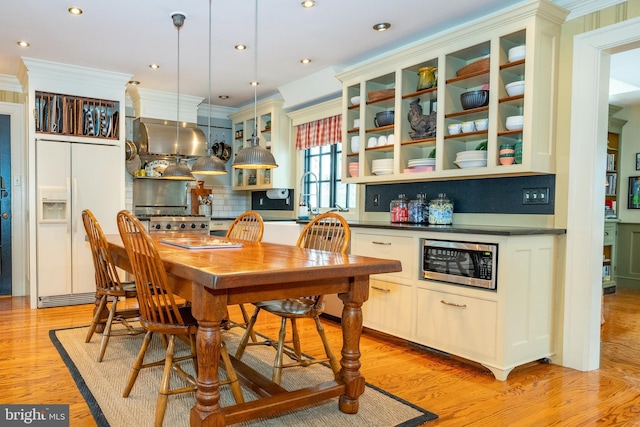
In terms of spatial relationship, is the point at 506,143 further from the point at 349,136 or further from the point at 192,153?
the point at 192,153

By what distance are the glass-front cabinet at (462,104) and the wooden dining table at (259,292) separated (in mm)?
1474

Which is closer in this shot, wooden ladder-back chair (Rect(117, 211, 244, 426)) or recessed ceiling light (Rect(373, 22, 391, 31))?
wooden ladder-back chair (Rect(117, 211, 244, 426))

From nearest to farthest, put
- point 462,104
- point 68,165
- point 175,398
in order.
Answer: point 175,398, point 462,104, point 68,165

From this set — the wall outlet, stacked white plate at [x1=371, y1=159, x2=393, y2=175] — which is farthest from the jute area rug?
stacked white plate at [x1=371, y1=159, x2=393, y2=175]

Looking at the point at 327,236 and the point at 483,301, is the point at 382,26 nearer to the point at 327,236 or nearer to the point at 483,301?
the point at 327,236

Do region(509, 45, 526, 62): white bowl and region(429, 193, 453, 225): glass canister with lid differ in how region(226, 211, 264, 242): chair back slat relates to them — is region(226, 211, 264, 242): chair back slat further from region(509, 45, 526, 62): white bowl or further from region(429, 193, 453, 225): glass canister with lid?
region(509, 45, 526, 62): white bowl

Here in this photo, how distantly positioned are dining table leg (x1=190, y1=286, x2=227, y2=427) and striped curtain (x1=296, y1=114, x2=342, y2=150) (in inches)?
131

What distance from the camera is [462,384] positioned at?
2.66 metres

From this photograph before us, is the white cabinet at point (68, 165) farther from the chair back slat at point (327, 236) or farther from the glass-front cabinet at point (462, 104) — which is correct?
the chair back slat at point (327, 236)

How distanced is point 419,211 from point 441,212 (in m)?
0.25

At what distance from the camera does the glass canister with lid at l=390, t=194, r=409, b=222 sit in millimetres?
3875

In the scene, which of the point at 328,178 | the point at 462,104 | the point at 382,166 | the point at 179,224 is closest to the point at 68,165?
the point at 179,224

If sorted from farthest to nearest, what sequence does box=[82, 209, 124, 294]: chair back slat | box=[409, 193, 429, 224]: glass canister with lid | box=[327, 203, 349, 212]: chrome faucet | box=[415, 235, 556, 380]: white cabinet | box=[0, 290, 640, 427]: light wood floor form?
box=[327, 203, 349, 212]: chrome faucet → box=[409, 193, 429, 224]: glass canister with lid → box=[82, 209, 124, 294]: chair back slat → box=[415, 235, 556, 380]: white cabinet → box=[0, 290, 640, 427]: light wood floor

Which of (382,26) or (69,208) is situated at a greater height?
(382,26)
